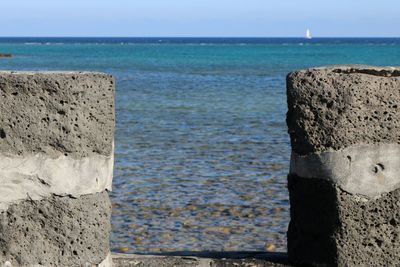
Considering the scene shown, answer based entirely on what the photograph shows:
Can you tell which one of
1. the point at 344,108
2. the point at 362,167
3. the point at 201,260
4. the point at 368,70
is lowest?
the point at 201,260

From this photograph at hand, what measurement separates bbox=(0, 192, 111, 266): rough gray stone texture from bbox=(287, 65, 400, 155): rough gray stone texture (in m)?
1.35

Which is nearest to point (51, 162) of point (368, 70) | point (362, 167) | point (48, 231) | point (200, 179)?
point (48, 231)

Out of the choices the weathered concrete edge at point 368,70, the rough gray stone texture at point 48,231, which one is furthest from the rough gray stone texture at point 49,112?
the weathered concrete edge at point 368,70

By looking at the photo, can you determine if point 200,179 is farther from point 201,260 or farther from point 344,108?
point 344,108

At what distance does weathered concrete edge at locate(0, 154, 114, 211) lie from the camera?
17.7 ft

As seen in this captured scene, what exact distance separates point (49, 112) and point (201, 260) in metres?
1.54

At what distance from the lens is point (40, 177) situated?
544cm

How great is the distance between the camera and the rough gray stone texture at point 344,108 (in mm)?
5727

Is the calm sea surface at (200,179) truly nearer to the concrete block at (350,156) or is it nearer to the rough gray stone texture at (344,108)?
the concrete block at (350,156)

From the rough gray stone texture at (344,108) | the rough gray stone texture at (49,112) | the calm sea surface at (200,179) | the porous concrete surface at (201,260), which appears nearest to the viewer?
the rough gray stone texture at (49,112)

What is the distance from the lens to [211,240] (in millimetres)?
8953

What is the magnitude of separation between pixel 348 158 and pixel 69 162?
1.64 meters

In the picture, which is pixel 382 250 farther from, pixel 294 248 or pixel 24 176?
pixel 24 176

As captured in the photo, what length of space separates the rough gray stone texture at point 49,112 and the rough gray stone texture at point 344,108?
123 centimetres
